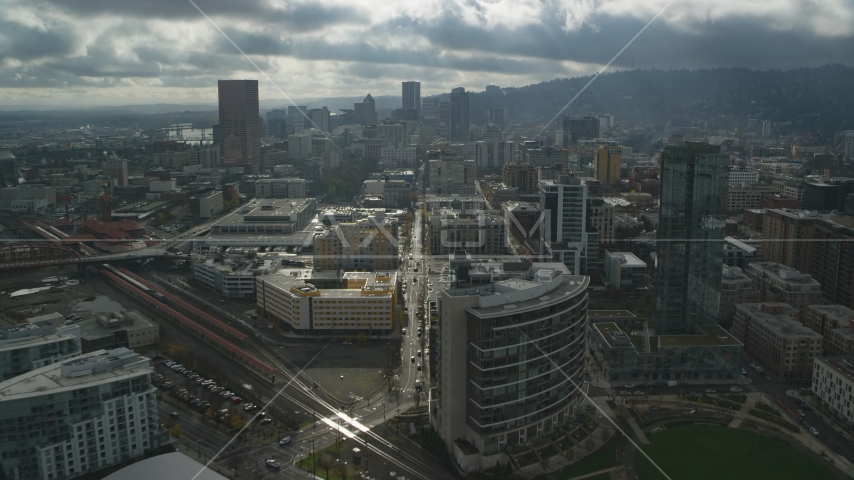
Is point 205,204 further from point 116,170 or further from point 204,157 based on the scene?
point 204,157

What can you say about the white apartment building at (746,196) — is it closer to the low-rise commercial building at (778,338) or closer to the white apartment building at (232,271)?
the low-rise commercial building at (778,338)

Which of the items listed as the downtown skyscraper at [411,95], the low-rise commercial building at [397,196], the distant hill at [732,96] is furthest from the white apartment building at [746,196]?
the downtown skyscraper at [411,95]

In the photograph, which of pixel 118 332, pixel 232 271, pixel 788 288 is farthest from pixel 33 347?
pixel 788 288

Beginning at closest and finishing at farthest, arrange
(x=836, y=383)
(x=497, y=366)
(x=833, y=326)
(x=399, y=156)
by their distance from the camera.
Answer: (x=497, y=366) → (x=836, y=383) → (x=833, y=326) → (x=399, y=156)

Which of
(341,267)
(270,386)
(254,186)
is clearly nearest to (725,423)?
(270,386)

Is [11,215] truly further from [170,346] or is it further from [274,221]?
[170,346]
